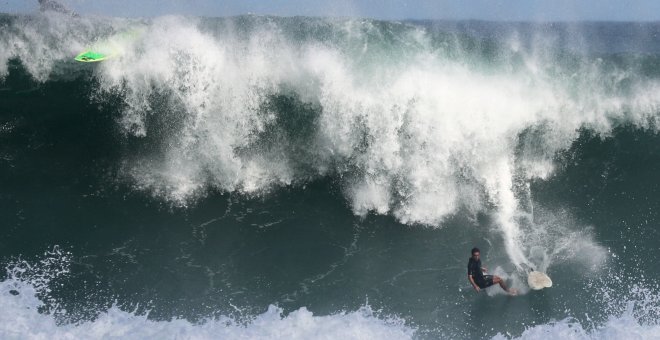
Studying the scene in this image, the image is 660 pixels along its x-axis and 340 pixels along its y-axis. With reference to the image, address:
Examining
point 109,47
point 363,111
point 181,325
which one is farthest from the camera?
point 109,47

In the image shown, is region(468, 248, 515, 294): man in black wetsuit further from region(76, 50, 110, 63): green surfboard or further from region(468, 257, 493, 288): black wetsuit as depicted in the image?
region(76, 50, 110, 63): green surfboard

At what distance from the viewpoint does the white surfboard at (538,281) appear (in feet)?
31.2

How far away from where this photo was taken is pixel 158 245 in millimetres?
10625

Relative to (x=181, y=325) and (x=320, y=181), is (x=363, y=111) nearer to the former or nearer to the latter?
(x=320, y=181)

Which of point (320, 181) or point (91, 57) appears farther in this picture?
point (91, 57)

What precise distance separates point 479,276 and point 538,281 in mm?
1085

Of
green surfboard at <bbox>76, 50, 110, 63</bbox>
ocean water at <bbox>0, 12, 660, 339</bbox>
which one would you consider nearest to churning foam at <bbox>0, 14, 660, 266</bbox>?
ocean water at <bbox>0, 12, 660, 339</bbox>

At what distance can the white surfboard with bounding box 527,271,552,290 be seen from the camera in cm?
950

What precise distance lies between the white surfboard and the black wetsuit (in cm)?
77

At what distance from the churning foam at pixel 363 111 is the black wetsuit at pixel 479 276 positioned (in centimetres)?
106

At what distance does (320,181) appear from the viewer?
40.5 ft

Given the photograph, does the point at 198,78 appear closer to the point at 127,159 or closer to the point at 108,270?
the point at 127,159

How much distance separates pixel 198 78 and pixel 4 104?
5.66 metres

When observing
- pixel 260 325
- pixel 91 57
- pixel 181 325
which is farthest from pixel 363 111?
pixel 91 57
